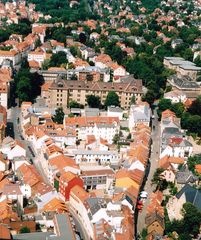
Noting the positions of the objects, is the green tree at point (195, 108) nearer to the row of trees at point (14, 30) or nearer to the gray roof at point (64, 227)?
the gray roof at point (64, 227)

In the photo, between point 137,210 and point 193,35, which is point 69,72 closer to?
point 137,210

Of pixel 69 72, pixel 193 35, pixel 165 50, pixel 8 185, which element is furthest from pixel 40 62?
pixel 8 185

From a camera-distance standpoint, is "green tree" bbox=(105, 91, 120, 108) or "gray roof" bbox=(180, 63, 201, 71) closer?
"green tree" bbox=(105, 91, 120, 108)

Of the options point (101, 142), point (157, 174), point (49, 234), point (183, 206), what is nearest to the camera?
point (49, 234)

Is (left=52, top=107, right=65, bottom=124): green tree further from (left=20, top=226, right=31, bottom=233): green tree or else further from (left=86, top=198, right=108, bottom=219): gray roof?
(left=20, top=226, right=31, bottom=233): green tree

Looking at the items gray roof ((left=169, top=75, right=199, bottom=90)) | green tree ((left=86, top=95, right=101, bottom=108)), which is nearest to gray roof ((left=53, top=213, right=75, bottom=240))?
green tree ((left=86, top=95, right=101, bottom=108))

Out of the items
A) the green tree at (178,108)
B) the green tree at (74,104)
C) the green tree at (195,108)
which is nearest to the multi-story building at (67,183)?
the green tree at (74,104)
